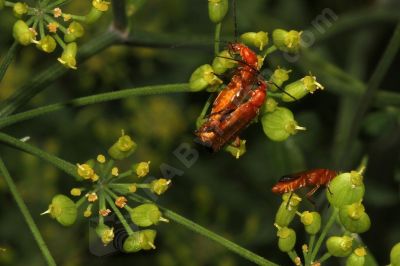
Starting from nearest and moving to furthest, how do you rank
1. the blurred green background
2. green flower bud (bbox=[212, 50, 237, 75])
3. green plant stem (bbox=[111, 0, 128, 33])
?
green flower bud (bbox=[212, 50, 237, 75]) → green plant stem (bbox=[111, 0, 128, 33]) → the blurred green background

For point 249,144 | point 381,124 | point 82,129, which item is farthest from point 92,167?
point 249,144

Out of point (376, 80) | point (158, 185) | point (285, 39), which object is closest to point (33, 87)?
point (158, 185)

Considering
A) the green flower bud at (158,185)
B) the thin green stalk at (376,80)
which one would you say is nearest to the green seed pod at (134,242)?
the green flower bud at (158,185)

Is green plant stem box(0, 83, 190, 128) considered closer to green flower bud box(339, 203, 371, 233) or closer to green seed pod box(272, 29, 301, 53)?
green seed pod box(272, 29, 301, 53)

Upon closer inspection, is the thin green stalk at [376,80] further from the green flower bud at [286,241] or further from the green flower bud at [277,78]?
the green flower bud at [286,241]

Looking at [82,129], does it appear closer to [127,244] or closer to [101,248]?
[101,248]

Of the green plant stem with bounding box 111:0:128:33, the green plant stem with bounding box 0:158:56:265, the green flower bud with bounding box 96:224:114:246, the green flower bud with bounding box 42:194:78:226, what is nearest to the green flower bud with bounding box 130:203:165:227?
the green flower bud with bounding box 96:224:114:246
